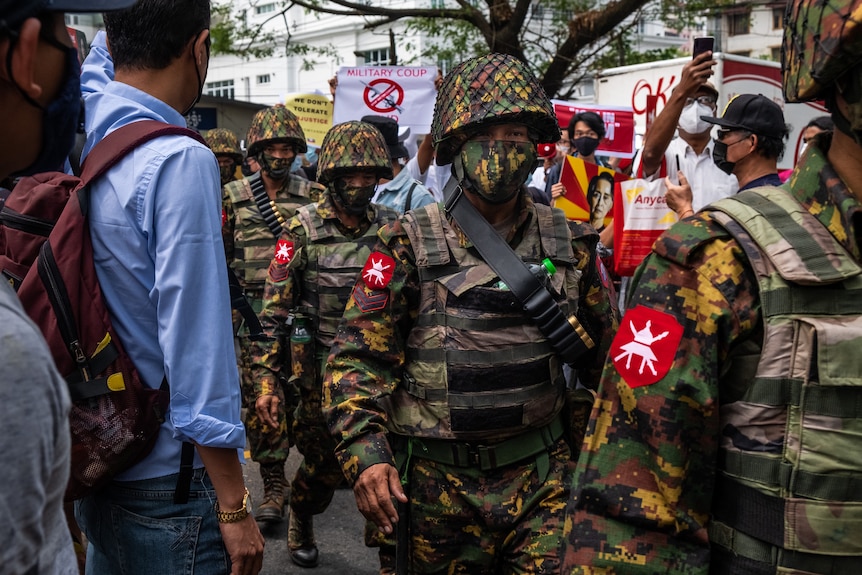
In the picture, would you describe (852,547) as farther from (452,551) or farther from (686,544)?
(452,551)

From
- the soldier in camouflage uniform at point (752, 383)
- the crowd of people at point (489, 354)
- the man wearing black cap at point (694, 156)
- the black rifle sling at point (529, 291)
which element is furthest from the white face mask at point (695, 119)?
the soldier in camouflage uniform at point (752, 383)

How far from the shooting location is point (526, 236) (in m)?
3.12

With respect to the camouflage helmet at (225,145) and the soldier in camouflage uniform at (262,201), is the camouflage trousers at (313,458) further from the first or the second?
the camouflage helmet at (225,145)

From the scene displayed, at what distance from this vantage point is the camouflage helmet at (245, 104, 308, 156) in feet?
21.3

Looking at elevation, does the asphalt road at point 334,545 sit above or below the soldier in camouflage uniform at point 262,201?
below

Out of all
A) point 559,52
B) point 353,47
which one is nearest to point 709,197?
point 559,52

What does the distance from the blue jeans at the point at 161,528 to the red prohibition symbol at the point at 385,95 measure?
6.58m

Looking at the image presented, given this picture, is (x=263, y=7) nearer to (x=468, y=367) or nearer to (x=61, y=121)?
(x=468, y=367)

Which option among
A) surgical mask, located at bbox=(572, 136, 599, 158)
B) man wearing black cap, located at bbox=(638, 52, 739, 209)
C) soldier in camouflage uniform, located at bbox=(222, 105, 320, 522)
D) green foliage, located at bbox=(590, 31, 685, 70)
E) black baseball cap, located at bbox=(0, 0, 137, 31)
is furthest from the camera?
green foliage, located at bbox=(590, 31, 685, 70)

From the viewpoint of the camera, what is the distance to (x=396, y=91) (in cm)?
840

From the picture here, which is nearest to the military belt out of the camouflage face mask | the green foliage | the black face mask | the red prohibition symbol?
the camouflage face mask

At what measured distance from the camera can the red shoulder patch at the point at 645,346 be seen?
70.0 inches

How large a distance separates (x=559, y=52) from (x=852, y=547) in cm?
1187

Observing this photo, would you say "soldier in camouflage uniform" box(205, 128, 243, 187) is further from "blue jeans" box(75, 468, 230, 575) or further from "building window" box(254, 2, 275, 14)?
"blue jeans" box(75, 468, 230, 575)
